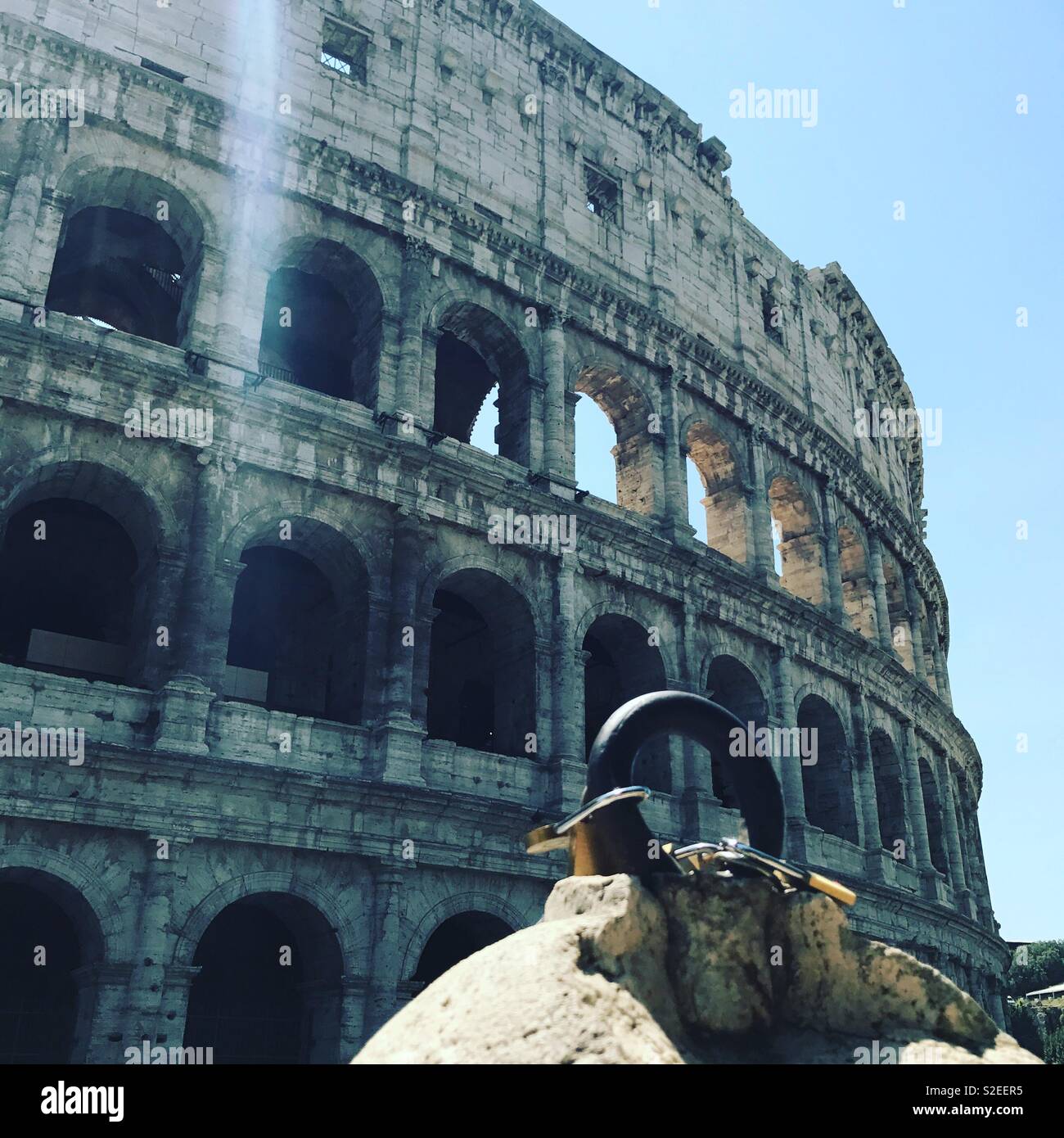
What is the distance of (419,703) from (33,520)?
5876 millimetres

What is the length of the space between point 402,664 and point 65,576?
507cm

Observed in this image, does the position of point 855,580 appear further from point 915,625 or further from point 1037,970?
point 1037,970

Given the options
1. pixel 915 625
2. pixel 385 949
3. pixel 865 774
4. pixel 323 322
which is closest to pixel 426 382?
pixel 323 322

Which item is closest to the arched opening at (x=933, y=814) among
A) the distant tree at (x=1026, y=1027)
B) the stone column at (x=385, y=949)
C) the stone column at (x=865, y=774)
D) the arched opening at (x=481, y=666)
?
the stone column at (x=865, y=774)

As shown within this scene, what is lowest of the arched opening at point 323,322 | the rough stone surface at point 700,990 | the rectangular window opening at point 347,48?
the rough stone surface at point 700,990

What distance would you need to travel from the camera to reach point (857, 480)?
24.9 meters

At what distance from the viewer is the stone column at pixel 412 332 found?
15422 millimetres

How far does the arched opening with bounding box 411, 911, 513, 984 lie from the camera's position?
14.1 metres

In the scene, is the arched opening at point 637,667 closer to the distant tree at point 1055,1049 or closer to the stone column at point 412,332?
the stone column at point 412,332

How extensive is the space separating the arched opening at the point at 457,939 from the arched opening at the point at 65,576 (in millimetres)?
5657

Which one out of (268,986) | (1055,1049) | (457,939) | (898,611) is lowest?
(1055,1049)

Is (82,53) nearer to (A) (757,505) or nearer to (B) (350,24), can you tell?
(B) (350,24)

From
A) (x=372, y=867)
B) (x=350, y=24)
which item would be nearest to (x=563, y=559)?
(x=372, y=867)

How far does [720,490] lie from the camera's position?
21234mm
